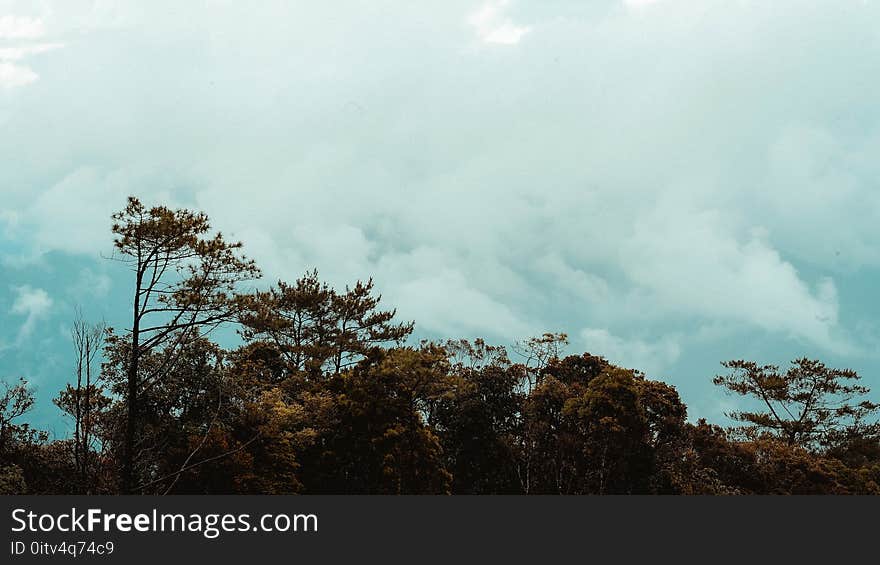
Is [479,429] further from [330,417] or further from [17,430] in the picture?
[17,430]

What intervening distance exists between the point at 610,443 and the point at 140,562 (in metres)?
15.5

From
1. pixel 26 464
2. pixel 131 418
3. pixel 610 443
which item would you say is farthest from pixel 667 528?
pixel 26 464

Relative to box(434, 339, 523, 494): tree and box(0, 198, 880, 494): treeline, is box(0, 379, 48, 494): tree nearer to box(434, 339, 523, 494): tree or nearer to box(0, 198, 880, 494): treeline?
box(0, 198, 880, 494): treeline

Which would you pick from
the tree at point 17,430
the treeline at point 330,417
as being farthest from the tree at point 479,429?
the tree at point 17,430

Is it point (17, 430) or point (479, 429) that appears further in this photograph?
point (479, 429)

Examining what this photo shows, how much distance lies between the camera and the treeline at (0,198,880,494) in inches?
617

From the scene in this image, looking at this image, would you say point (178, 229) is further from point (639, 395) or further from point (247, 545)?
point (639, 395)

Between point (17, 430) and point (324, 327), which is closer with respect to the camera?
point (17, 430)

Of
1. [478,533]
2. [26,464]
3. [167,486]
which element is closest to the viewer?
[478,533]

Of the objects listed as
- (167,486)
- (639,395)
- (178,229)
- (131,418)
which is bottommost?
(167,486)

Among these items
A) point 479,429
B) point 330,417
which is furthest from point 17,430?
point 479,429

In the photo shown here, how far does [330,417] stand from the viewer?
20344mm

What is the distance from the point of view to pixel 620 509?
1114cm

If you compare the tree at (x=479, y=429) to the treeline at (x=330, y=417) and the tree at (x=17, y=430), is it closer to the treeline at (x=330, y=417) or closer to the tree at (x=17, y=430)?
the treeline at (x=330, y=417)
